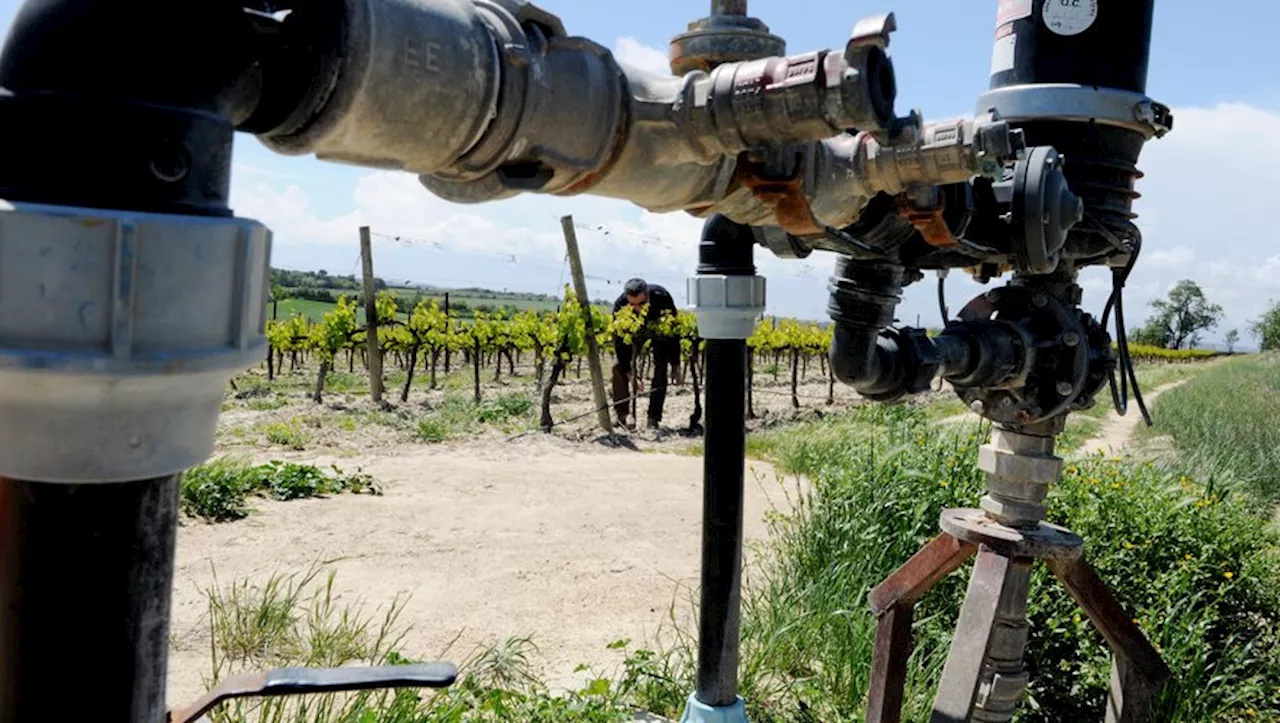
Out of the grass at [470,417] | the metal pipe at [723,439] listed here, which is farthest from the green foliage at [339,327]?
the metal pipe at [723,439]

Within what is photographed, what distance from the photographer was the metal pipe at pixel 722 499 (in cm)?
210

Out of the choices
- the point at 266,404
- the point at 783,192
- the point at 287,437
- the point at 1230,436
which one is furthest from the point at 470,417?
the point at 783,192

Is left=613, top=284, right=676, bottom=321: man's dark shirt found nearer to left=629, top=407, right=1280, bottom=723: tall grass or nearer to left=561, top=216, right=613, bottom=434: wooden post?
left=561, top=216, right=613, bottom=434: wooden post

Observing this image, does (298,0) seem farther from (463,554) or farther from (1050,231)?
(463,554)

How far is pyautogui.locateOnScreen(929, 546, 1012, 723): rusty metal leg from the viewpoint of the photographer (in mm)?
1933

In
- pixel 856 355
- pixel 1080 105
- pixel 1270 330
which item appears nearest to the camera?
pixel 856 355

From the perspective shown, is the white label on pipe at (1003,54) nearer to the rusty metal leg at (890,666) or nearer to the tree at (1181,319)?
the rusty metal leg at (890,666)

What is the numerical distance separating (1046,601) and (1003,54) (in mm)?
2197

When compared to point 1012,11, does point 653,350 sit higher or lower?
lower

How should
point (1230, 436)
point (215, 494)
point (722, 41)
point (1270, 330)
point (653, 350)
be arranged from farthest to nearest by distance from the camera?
point (1270, 330), point (653, 350), point (1230, 436), point (215, 494), point (722, 41)

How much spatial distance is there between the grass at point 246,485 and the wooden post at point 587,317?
3.61 meters

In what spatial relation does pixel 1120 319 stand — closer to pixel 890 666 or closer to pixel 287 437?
pixel 890 666

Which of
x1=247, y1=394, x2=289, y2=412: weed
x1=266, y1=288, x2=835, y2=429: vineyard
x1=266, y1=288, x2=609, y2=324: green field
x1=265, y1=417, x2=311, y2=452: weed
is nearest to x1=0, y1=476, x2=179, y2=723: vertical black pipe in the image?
x1=265, y1=417, x2=311, y2=452: weed

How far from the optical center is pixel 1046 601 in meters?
3.46
